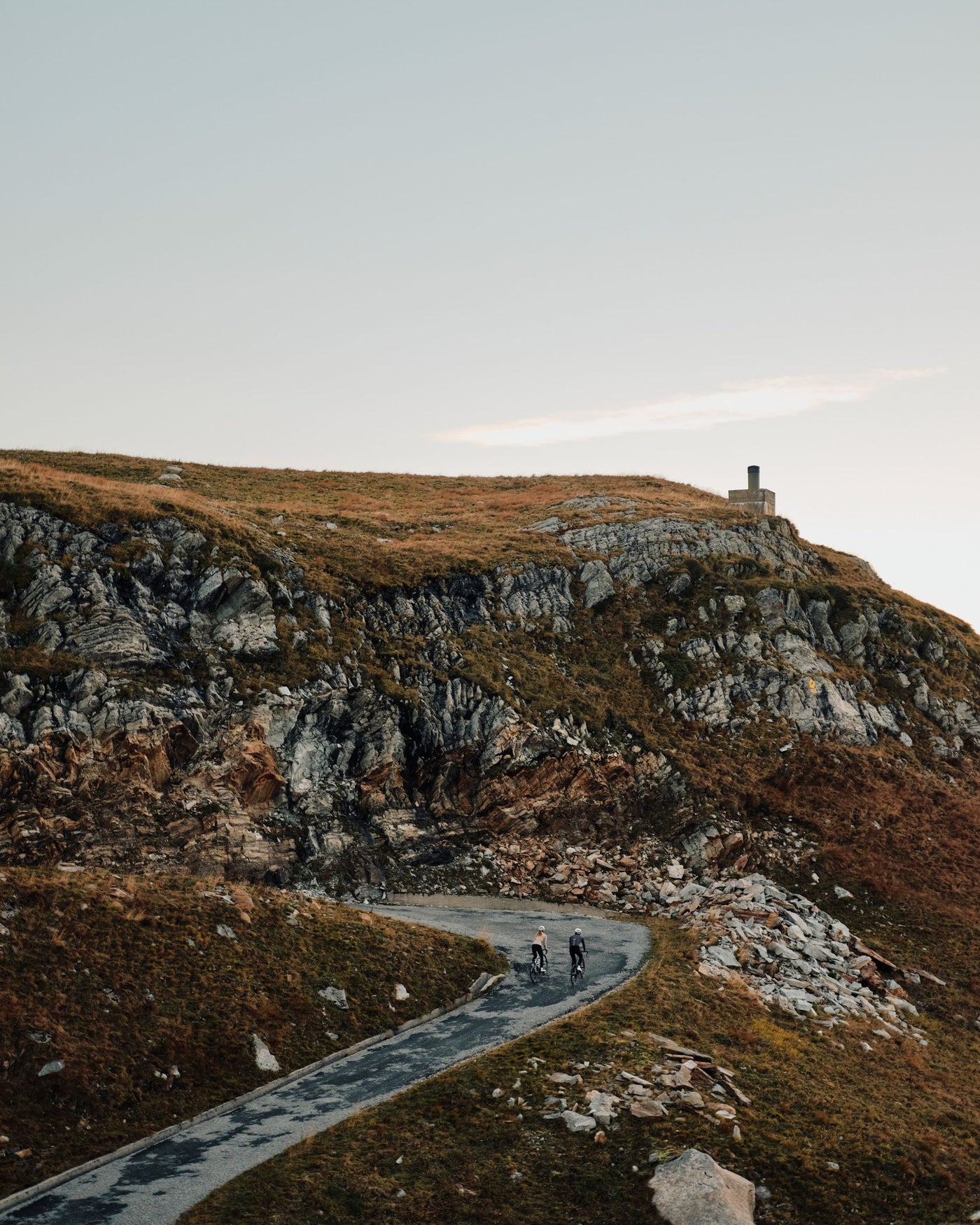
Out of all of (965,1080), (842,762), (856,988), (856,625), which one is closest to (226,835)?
(856,988)

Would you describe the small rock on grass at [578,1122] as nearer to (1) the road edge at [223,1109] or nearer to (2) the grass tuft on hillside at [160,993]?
(1) the road edge at [223,1109]

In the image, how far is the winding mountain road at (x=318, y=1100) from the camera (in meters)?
16.8

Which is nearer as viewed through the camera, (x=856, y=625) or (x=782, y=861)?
(x=782, y=861)

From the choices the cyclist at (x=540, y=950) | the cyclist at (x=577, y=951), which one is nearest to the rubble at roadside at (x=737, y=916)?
the cyclist at (x=577, y=951)

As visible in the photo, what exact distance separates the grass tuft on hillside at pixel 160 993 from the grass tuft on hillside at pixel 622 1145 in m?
3.82

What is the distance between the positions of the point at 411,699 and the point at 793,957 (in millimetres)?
22858

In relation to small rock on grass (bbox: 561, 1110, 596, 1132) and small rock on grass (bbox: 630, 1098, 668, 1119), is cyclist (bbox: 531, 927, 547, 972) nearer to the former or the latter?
small rock on grass (bbox: 630, 1098, 668, 1119)

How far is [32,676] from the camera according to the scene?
133 ft

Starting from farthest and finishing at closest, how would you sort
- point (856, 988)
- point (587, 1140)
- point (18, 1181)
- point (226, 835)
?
1. point (226, 835)
2. point (856, 988)
3. point (587, 1140)
4. point (18, 1181)

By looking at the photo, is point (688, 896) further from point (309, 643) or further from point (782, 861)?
point (309, 643)

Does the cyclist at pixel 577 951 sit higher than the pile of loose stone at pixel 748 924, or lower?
higher

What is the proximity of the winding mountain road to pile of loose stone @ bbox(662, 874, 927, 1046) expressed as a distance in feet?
10.8

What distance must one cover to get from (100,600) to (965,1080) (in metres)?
40.4

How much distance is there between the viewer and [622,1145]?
19.4 meters
